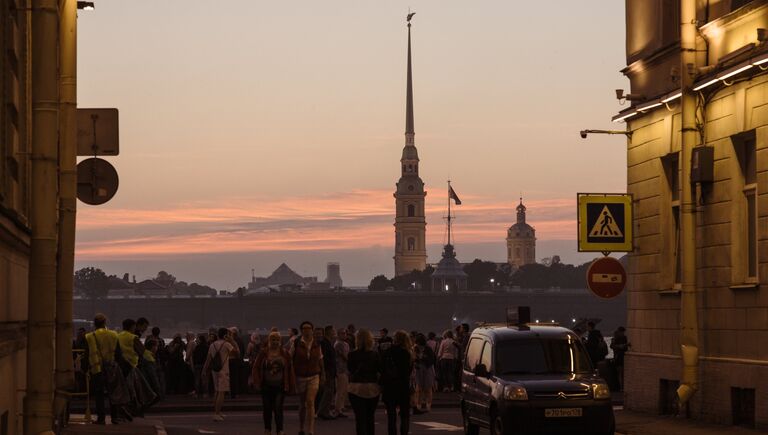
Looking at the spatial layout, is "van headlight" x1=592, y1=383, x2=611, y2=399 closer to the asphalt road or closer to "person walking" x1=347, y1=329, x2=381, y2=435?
"person walking" x1=347, y1=329, x2=381, y2=435

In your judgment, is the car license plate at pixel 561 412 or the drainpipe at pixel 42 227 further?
the car license plate at pixel 561 412

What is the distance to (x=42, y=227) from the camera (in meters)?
14.0

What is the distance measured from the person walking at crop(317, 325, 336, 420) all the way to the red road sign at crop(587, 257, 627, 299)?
6340 millimetres

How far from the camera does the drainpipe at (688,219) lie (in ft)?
75.9

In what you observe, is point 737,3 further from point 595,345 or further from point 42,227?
point 595,345

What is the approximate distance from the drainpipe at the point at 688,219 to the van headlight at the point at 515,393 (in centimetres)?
479

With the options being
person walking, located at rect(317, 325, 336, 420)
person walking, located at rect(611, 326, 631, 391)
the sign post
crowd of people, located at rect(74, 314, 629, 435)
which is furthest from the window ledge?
person walking, located at rect(611, 326, 631, 391)

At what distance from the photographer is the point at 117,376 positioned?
23.3 m

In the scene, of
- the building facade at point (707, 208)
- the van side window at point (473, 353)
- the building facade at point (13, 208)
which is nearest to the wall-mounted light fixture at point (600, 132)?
the building facade at point (707, 208)

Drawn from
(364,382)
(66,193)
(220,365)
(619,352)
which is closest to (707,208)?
(364,382)

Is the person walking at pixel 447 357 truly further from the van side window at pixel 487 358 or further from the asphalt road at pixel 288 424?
the van side window at pixel 487 358

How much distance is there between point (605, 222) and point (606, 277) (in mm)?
2284

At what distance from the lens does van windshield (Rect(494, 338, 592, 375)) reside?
20.0m

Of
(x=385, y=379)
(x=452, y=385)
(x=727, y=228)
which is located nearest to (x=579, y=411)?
(x=385, y=379)
